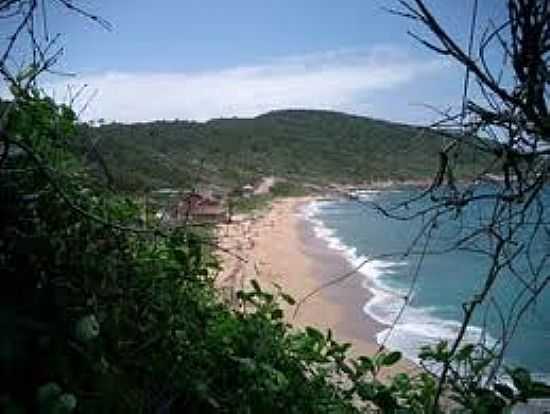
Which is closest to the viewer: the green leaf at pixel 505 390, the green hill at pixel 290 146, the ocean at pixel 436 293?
the green leaf at pixel 505 390

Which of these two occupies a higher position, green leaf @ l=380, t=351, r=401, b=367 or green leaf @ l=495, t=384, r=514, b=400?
green leaf @ l=495, t=384, r=514, b=400

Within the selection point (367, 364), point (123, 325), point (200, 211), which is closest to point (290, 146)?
point (200, 211)

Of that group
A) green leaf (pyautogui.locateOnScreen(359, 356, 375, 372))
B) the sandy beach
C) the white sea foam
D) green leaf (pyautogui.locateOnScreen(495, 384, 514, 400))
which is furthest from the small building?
the white sea foam

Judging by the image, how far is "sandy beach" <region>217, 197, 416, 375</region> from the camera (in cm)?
2258

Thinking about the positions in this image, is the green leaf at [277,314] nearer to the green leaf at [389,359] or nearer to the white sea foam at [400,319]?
the green leaf at [389,359]

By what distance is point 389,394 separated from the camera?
90.2 inches

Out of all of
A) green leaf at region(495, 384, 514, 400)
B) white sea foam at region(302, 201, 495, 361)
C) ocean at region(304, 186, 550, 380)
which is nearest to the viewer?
green leaf at region(495, 384, 514, 400)

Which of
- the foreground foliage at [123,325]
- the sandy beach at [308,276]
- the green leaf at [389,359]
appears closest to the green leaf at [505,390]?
the foreground foliage at [123,325]

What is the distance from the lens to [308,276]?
34562 mm

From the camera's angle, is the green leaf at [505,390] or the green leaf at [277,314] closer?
the green leaf at [505,390]

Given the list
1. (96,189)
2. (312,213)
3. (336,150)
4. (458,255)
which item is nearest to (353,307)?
(458,255)

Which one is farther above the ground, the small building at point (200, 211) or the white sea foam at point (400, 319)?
the small building at point (200, 211)

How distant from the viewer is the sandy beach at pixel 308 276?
22.6 meters

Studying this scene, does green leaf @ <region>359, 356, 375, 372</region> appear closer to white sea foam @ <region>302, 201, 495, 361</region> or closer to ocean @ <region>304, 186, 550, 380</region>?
ocean @ <region>304, 186, 550, 380</region>
